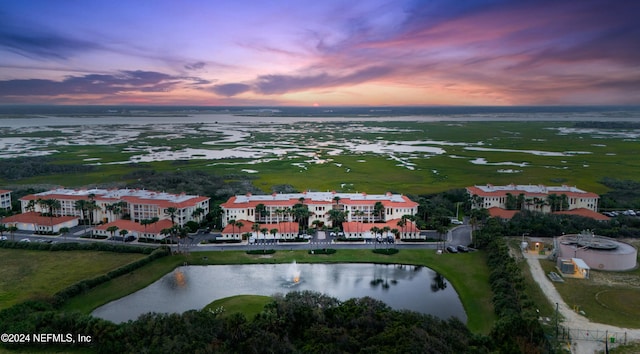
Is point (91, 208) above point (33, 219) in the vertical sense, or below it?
above

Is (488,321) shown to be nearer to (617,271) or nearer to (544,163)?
(617,271)

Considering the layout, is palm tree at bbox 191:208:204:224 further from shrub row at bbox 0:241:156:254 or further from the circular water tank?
the circular water tank

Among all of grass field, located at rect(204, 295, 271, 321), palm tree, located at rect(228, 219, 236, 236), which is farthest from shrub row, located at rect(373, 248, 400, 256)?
palm tree, located at rect(228, 219, 236, 236)

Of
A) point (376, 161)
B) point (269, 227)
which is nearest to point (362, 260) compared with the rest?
point (269, 227)

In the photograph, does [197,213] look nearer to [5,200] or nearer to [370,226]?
[370,226]

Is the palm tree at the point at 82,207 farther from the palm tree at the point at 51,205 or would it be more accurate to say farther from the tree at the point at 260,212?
the tree at the point at 260,212

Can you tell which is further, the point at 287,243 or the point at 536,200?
the point at 536,200
